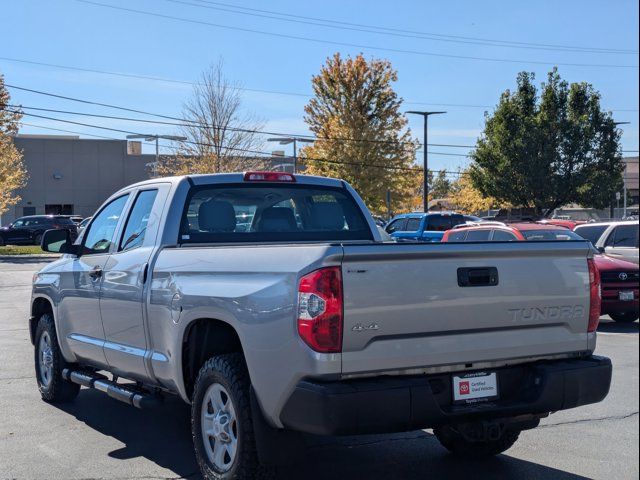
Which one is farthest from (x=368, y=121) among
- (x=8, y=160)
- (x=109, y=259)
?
(x=109, y=259)

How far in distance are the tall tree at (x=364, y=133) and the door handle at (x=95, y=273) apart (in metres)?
38.0

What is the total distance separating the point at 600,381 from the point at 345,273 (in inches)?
72.8

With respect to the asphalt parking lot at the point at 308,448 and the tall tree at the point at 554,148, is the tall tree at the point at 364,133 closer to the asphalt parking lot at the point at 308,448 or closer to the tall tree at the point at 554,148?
the tall tree at the point at 554,148

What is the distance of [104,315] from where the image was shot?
21.3 ft

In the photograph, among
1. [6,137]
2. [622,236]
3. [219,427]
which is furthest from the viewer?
[6,137]

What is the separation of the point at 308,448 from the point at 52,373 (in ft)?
10.6

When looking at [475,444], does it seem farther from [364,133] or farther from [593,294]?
[364,133]

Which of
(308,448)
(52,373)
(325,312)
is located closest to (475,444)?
(308,448)

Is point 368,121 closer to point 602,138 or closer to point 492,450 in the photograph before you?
point 602,138

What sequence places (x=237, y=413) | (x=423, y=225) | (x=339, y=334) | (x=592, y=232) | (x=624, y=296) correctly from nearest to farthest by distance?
(x=339, y=334) < (x=237, y=413) < (x=624, y=296) < (x=592, y=232) < (x=423, y=225)

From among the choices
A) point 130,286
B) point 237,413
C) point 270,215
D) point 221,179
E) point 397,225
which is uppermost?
point 221,179

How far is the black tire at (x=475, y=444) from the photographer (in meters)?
5.91

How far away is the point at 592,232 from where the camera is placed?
15375 millimetres

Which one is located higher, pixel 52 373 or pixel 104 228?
pixel 104 228
